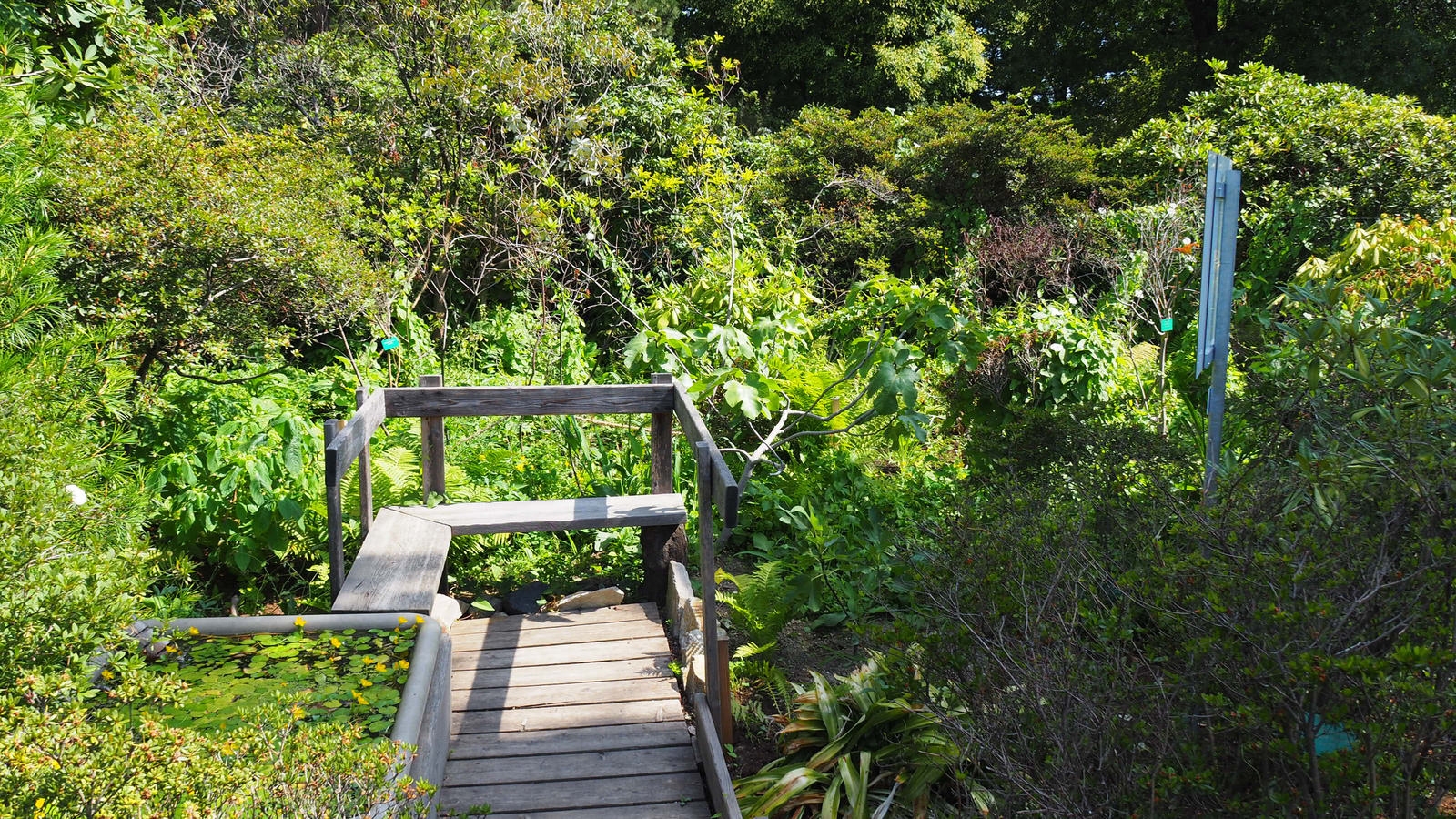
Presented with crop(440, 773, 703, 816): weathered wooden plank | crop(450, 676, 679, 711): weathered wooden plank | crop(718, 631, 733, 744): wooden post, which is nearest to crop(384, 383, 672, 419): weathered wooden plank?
crop(450, 676, 679, 711): weathered wooden plank

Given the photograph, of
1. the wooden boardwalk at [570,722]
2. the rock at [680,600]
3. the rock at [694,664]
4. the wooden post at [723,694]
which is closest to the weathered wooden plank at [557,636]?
the wooden boardwalk at [570,722]

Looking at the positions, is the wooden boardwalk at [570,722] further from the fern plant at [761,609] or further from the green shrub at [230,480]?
the green shrub at [230,480]

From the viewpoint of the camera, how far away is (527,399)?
15.6 ft

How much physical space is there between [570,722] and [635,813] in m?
0.65

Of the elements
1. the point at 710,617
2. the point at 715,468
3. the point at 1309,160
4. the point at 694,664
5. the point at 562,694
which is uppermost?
the point at 1309,160

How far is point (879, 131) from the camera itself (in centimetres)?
1108

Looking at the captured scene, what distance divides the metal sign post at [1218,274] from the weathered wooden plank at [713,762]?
5.82 feet

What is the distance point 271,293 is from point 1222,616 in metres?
4.68

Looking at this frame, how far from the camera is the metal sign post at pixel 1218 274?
2885mm

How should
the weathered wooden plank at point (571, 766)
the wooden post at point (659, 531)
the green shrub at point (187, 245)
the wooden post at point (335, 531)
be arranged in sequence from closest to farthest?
the weathered wooden plank at point (571, 766), the wooden post at point (335, 531), the green shrub at point (187, 245), the wooden post at point (659, 531)

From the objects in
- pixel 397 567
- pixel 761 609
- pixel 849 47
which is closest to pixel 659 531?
pixel 761 609

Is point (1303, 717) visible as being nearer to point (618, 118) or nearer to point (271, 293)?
point (271, 293)

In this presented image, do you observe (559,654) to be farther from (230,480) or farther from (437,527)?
(230,480)

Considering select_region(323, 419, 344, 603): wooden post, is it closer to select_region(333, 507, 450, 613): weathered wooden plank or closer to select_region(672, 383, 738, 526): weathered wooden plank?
select_region(333, 507, 450, 613): weathered wooden plank
